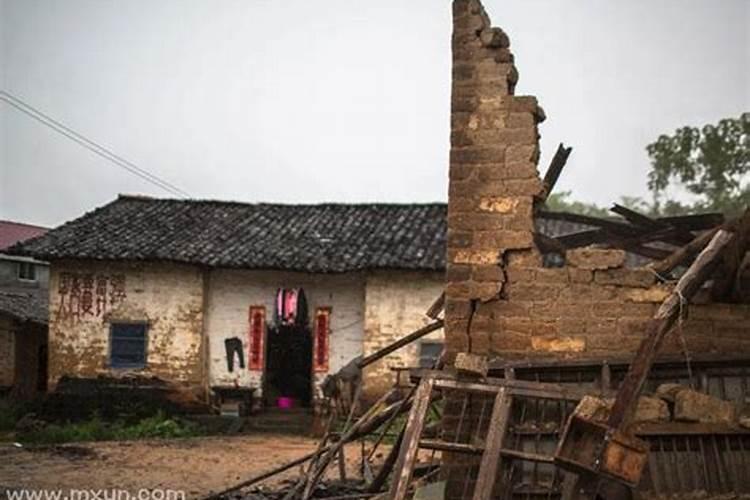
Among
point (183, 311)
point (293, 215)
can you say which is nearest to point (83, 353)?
point (183, 311)

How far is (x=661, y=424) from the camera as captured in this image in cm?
427

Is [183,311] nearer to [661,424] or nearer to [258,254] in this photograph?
[258,254]

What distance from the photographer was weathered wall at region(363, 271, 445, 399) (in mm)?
15664

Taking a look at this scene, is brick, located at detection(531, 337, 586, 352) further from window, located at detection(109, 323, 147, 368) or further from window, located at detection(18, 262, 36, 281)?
window, located at detection(18, 262, 36, 281)

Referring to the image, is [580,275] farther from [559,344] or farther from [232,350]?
[232,350]

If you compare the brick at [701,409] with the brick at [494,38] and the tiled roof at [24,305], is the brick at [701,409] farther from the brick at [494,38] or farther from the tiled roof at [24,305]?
the tiled roof at [24,305]

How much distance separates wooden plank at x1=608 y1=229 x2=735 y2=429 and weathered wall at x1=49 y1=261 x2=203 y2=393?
46.2 ft

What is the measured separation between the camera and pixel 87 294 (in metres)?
16.6

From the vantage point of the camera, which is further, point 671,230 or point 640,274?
point 671,230

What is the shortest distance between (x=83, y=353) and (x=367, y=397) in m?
6.66

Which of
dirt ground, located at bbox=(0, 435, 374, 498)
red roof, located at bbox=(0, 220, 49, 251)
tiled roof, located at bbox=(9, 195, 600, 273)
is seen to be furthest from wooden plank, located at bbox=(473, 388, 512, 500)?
red roof, located at bbox=(0, 220, 49, 251)

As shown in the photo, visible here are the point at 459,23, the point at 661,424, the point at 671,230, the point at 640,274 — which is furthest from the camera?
the point at 671,230

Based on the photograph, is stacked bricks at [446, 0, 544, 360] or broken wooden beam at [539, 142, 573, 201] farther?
broken wooden beam at [539, 142, 573, 201]

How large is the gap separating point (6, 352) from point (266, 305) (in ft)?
25.4
